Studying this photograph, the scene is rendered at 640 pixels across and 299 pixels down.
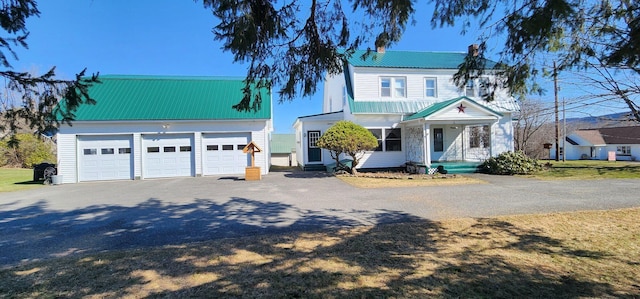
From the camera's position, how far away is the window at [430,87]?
57.6 feet

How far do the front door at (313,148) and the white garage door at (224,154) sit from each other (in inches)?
158

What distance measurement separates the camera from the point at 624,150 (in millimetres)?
35688

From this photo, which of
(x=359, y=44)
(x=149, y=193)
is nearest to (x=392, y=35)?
(x=359, y=44)

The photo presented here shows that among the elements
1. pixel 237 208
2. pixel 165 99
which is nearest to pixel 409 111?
pixel 237 208

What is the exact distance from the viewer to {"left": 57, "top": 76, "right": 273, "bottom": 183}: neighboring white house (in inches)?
628

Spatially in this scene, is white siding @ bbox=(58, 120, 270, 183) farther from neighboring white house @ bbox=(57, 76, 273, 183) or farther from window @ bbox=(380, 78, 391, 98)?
window @ bbox=(380, 78, 391, 98)

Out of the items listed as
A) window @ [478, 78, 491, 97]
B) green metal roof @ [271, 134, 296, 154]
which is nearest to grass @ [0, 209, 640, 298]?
window @ [478, 78, 491, 97]

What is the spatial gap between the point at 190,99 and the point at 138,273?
15504 mm

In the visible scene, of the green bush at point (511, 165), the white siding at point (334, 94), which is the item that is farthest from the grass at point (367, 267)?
the white siding at point (334, 94)

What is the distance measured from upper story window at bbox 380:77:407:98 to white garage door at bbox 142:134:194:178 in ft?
35.9

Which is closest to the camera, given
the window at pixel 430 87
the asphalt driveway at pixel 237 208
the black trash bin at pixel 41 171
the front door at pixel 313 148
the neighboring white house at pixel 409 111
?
the asphalt driveway at pixel 237 208

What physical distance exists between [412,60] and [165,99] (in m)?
14.4

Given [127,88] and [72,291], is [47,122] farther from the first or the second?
[127,88]

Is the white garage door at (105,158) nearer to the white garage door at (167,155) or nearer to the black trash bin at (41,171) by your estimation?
the white garage door at (167,155)
